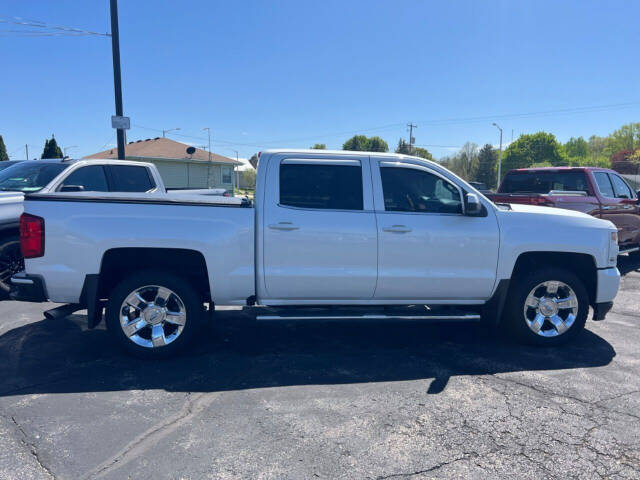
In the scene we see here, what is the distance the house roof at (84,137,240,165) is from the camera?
31041 millimetres

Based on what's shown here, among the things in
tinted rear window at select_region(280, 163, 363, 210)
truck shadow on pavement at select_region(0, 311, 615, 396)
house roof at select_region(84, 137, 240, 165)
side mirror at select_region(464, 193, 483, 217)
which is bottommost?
A: truck shadow on pavement at select_region(0, 311, 615, 396)

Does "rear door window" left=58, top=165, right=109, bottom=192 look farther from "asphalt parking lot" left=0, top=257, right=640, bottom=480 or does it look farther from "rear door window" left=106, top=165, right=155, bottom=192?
"asphalt parking lot" left=0, top=257, right=640, bottom=480

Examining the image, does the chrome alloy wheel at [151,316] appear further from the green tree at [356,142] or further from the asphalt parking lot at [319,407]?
the green tree at [356,142]

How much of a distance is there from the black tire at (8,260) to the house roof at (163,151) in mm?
24684

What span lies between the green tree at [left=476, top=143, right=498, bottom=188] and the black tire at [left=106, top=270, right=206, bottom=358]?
299ft

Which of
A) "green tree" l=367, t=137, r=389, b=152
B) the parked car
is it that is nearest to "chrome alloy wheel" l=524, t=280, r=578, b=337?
the parked car

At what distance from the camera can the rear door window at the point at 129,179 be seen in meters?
7.39

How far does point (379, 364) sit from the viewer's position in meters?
4.56

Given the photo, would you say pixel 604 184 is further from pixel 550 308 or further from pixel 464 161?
pixel 464 161

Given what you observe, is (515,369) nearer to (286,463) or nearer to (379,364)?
(379,364)

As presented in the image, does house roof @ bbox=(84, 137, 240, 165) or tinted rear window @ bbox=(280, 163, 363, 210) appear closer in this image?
tinted rear window @ bbox=(280, 163, 363, 210)

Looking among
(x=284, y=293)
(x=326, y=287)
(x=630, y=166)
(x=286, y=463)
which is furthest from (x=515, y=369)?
(x=630, y=166)

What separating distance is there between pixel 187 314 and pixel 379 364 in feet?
6.07

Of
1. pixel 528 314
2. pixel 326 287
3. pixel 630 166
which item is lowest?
pixel 528 314
